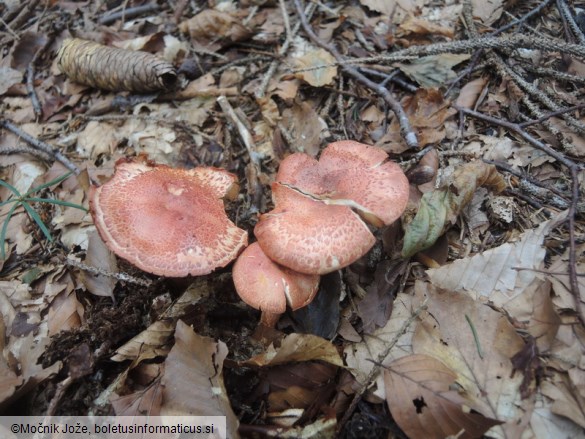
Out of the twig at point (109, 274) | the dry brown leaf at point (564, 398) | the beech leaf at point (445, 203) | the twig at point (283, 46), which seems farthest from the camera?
the twig at point (283, 46)

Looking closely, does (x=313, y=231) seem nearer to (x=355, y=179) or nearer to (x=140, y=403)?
(x=355, y=179)

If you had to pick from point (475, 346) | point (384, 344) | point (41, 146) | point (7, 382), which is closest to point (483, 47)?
point (475, 346)

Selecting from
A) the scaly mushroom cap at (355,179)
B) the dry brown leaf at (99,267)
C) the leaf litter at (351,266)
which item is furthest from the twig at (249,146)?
the dry brown leaf at (99,267)

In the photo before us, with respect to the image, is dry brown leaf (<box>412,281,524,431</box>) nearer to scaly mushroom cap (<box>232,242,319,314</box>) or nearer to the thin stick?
scaly mushroom cap (<box>232,242,319,314</box>)

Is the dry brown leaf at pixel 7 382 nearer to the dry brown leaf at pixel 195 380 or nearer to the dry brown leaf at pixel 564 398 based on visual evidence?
the dry brown leaf at pixel 195 380

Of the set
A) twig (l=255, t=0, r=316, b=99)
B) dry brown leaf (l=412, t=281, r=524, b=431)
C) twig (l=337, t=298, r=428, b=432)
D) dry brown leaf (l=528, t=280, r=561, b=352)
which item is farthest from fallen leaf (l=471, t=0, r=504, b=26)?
twig (l=337, t=298, r=428, b=432)

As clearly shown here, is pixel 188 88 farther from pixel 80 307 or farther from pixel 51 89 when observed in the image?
pixel 80 307
